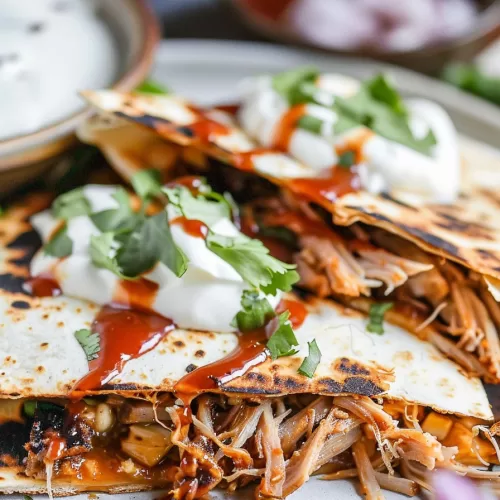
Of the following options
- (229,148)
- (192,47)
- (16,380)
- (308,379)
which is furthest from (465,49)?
(16,380)

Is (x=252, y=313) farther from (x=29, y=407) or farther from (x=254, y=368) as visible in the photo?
(x=29, y=407)

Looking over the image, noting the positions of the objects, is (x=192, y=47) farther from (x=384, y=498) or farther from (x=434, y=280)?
(x=384, y=498)

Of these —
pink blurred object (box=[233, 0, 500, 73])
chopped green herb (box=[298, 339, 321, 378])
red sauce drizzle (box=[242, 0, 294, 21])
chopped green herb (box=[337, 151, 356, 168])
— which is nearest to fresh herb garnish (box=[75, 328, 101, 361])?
chopped green herb (box=[298, 339, 321, 378])

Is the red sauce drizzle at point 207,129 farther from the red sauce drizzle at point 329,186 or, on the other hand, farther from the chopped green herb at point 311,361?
the chopped green herb at point 311,361

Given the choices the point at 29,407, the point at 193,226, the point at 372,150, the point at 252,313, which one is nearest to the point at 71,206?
the point at 193,226

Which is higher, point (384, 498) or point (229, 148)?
point (229, 148)

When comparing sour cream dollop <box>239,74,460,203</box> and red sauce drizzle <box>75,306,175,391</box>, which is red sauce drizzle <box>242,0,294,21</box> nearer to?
sour cream dollop <box>239,74,460,203</box>
